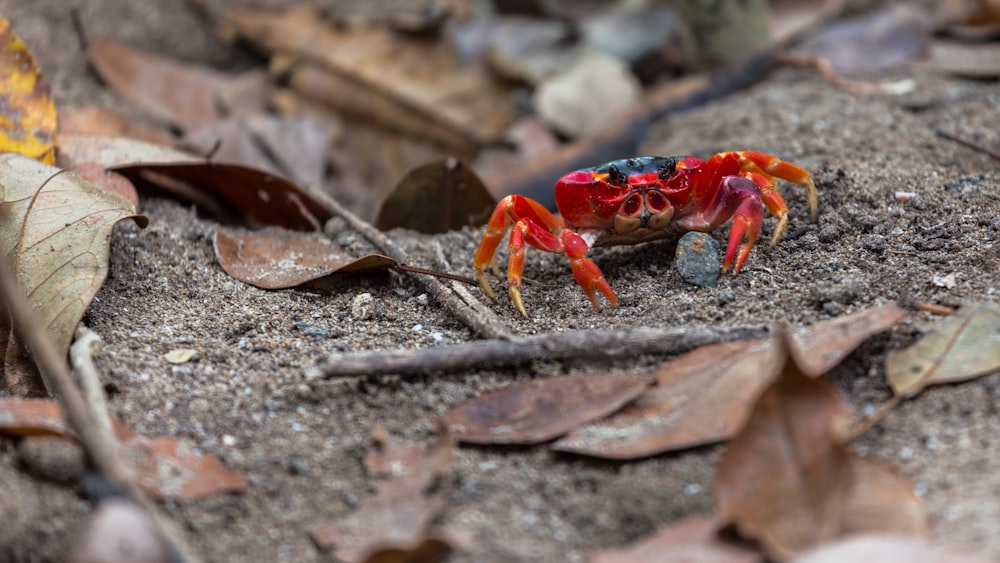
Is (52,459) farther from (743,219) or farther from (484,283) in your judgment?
(743,219)

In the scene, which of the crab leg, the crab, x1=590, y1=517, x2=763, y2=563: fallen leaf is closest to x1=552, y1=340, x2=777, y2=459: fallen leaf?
x1=590, y1=517, x2=763, y2=563: fallen leaf

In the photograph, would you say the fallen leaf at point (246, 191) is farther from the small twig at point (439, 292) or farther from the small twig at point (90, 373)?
the small twig at point (90, 373)

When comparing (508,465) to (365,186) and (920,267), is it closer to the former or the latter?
(920,267)

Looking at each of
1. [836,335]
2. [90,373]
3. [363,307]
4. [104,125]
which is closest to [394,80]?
[104,125]

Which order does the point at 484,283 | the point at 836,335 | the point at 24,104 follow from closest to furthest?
1. the point at 836,335
2. the point at 484,283
3. the point at 24,104

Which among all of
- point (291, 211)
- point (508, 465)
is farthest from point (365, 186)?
point (508, 465)

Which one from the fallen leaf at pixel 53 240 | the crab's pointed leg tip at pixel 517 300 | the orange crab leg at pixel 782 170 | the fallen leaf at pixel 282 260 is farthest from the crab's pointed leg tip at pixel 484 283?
the fallen leaf at pixel 53 240
